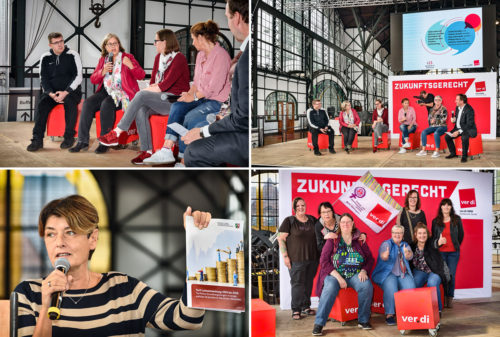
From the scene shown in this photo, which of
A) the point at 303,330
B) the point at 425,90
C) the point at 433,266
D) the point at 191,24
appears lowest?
the point at 303,330

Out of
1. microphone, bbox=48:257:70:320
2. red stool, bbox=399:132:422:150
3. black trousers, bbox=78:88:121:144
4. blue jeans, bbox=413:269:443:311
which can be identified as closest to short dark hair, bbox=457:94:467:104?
red stool, bbox=399:132:422:150

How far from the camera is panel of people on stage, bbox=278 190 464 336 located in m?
3.99

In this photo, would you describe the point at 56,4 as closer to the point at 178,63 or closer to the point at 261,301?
the point at 178,63

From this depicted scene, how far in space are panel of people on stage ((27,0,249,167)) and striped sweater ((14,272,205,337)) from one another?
85 cm

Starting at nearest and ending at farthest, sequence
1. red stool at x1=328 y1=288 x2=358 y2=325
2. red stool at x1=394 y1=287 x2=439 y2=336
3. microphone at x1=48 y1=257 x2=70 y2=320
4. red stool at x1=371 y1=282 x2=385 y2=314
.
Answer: microphone at x1=48 y1=257 x2=70 y2=320 → red stool at x1=394 y1=287 x2=439 y2=336 → red stool at x1=328 y1=288 x2=358 y2=325 → red stool at x1=371 y1=282 x2=385 y2=314

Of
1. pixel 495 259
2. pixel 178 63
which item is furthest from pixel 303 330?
pixel 178 63

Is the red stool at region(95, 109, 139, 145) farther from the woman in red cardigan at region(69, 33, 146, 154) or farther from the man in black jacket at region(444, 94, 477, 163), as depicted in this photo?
the man in black jacket at region(444, 94, 477, 163)

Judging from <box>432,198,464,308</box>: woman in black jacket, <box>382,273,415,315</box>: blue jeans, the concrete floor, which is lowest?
the concrete floor

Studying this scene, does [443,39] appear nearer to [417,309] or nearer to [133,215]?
[417,309]

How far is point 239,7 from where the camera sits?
367cm

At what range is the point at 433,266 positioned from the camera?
4016 millimetres

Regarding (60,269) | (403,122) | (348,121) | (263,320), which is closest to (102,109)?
(60,269)

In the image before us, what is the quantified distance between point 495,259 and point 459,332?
580 mm

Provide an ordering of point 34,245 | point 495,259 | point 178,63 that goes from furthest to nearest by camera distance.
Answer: point 495,259 → point 34,245 → point 178,63
